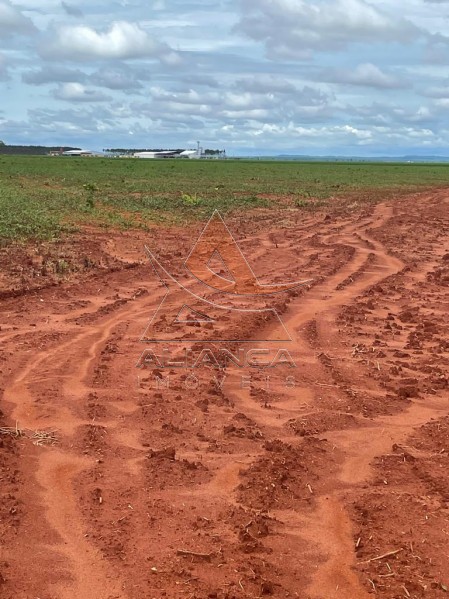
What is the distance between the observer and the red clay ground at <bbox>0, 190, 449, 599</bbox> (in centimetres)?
371

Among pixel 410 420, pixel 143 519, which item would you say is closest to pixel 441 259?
pixel 410 420

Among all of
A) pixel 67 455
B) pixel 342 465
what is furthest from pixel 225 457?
pixel 67 455

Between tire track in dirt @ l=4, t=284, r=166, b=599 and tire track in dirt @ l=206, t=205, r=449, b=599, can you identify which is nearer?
tire track in dirt @ l=4, t=284, r=166, b=599

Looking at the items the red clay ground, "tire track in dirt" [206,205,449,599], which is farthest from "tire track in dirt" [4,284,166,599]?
"tire track in dirt" [206,205,449,599]

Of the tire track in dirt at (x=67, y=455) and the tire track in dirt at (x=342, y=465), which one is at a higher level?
the tire track in dirt at (x=67, y=455)

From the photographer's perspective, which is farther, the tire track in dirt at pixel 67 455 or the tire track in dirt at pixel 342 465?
the tire track in dirt at pixel 342 465

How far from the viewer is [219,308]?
30.5 feet

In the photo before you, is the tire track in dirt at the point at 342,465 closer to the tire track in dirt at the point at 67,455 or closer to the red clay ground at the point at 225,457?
the red clay ground at the point at 225,457

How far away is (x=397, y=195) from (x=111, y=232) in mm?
19183

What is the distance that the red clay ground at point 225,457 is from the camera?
3.71 meters

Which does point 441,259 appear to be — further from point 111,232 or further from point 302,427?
point 302,427

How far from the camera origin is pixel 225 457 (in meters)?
5.06

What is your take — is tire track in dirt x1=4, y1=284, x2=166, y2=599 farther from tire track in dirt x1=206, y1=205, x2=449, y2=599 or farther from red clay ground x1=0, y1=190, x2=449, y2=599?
tire track in dirt x1=206, y1=205, x2=449, y2=599

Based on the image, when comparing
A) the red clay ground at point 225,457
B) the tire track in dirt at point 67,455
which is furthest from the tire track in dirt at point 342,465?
the tire track in dirt at point 67,455
